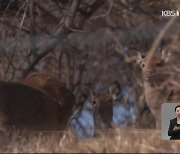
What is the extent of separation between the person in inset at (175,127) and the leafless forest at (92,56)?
5cm

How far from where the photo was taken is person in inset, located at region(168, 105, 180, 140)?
2621 mm

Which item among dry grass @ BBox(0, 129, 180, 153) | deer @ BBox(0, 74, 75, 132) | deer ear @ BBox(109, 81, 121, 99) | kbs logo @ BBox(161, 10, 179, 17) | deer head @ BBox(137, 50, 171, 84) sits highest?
kbs logo @ BBox(161, 10, 179, 17)

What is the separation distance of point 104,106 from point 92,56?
0.32m

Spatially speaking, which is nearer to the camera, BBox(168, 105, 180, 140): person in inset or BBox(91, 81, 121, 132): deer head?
BBox(168, 105, 180, 140): person in inset

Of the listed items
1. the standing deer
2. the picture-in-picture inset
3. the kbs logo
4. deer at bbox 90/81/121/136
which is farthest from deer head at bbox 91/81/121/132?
the kbs logo

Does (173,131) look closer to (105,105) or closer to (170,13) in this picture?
(105,105)

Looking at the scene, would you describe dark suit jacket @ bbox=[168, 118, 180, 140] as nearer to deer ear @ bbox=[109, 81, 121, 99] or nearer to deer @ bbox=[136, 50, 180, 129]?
deer @ bbox=[136, 50, 180, 129]

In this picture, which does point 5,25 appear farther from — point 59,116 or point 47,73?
point 59,116

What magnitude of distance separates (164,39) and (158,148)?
2.17 ft

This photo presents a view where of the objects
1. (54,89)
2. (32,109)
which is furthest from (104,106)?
(32,109)

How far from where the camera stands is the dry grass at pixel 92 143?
2648 millimetres

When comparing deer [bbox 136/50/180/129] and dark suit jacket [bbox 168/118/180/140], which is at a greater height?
deer [bbox 136/50/180/129]

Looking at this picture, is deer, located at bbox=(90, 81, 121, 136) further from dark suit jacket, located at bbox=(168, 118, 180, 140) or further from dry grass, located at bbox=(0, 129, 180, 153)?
dark suit jacket, located at bbox=(168, 118, 180, 140)

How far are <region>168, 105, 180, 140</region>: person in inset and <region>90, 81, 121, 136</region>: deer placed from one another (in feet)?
1.19
